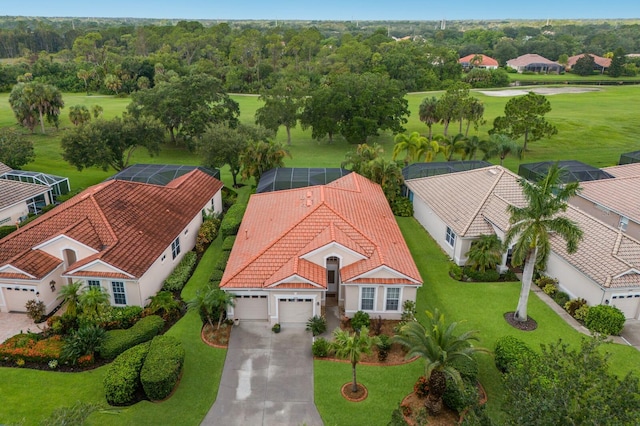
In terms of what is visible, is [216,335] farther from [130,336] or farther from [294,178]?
[294,178]

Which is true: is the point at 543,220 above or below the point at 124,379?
above

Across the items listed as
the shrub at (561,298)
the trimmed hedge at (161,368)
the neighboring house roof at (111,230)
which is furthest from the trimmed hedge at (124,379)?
the shrub at (561,298)

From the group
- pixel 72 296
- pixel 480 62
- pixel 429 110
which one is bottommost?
pixel 72 296

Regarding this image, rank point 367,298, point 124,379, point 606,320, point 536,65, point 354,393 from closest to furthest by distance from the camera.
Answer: point 124,379, point 354,393, point 606,320, point 367,298, point 536,65

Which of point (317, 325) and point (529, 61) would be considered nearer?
point (317, 325)

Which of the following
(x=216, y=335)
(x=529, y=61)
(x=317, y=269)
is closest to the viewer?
(x=216, y=335)

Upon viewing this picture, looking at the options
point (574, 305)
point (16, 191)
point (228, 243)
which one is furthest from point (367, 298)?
point (16, 191)

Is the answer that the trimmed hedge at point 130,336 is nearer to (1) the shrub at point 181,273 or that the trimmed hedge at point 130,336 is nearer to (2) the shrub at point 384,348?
(1) the shrub at point 181,273
